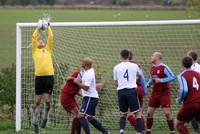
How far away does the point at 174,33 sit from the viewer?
60.5 feet

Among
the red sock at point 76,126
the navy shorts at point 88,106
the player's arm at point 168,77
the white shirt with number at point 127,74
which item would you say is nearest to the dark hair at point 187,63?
the white shirt with number at point 127,74

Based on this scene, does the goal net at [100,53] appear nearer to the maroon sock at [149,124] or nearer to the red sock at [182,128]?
the maroon sock at [149,124]

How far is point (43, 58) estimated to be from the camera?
16609 mm

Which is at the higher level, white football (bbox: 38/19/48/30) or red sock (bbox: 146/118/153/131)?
white football (bbox: 38/19/48/30)

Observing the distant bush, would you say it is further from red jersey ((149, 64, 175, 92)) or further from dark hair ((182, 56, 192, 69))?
dark hair ((182, 56, 192, 69))

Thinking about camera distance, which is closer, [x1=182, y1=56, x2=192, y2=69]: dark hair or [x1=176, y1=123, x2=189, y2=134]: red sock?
[x1=182, y1=56, x2=192, y2=69]: dark hair

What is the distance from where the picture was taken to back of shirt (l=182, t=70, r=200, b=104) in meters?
13.9

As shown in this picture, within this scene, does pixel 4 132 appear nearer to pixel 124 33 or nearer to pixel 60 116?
pixel 60 116

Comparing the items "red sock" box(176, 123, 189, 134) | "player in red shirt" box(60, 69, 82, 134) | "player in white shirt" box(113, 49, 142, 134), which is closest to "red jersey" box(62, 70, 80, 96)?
"player in red shirt" box(60, 69, 82, 134)

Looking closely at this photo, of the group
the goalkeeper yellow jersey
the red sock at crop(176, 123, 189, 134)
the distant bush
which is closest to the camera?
the red sock at crop(176, 123, 189, 134)

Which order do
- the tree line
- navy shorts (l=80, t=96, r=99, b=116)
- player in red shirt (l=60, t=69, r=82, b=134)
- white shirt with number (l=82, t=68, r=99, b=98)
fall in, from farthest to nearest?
the tree line, player in red shirt (l=60, t=69, r=82, b=134), navy shorts (l=80, t=96, r=99, b=116), white shirt with number (l=82, t=68, r=99, b=98)

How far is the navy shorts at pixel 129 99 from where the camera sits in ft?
49.0

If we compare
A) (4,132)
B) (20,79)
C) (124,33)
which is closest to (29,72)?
(20,79)

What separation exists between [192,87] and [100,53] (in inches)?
199
